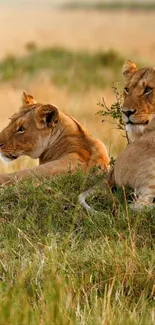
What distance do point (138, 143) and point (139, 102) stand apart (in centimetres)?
40

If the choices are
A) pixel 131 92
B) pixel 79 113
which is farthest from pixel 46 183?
pixel 79 113

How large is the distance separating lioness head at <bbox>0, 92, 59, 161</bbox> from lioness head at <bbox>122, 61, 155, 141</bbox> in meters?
0.63

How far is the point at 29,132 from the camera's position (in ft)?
20.6

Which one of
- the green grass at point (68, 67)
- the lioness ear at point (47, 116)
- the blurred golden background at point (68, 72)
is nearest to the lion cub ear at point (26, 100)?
the lioness ear at point (47, 116)

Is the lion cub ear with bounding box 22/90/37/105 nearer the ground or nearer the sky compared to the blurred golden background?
nearer the ground

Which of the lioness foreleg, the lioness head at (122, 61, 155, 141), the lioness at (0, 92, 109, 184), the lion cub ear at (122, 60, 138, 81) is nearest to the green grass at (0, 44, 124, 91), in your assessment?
the lioness at (0, 92, 109, 184)

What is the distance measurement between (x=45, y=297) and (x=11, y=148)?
2.43 meters

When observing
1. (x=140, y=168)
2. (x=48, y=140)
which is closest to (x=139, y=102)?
(x=140, y=168)

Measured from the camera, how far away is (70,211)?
17.7 feet

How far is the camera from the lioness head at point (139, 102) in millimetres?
5703

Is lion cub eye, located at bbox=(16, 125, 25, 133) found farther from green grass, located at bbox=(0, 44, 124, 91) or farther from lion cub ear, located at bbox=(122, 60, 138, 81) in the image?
green grass, located at bbox=(0, 44, 124, 91)

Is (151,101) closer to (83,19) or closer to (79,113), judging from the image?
(79,113)

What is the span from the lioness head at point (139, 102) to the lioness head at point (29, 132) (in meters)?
0.63

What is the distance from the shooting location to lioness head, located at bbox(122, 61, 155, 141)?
5.70 m
